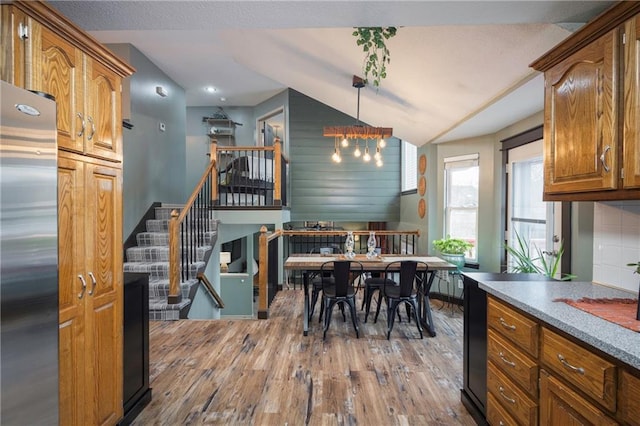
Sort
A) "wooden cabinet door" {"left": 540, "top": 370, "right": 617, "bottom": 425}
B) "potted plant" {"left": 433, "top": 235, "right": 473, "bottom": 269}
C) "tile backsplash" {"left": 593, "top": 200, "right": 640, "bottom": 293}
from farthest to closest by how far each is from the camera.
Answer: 1. "potted plant" {"left": 433, "top": 235, "right": 473, "bottom": 269}
2. "tile backsplash" {"left": 593, "top": 200, "right": 640, "bottom": 293}
3. "wooden cabinet door" {"left": 540, "top": 370, "right": 617, "bottom": 425}

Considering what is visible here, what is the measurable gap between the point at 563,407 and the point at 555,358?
0.19 m

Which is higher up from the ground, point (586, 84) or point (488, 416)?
point (586, 84)

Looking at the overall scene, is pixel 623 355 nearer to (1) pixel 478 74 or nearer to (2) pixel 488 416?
(2) pixel 488 416

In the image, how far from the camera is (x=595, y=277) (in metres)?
2.14

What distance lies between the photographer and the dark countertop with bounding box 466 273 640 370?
1.14 m

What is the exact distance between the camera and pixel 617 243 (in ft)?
6.42

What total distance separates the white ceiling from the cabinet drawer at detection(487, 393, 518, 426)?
2.18 meters

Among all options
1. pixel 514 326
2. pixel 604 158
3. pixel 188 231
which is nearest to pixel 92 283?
pixel 514 326

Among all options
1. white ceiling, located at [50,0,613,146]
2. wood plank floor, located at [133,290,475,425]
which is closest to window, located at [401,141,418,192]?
white ceiling, located at [50,0,613,146]

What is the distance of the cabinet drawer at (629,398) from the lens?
1061 millimetres

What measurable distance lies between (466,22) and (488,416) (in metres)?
2.36

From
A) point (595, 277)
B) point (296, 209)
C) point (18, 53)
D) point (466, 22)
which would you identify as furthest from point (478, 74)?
point (296, 209)

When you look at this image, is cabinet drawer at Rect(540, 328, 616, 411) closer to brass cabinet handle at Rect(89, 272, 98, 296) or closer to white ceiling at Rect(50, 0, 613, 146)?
white ceiling at Rect(50, 0, 613, 146)

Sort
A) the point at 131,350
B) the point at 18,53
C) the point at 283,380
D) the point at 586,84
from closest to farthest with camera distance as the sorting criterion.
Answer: the point at 18,53
the point at 586,84
the point at 131,350
the point at 283,380
